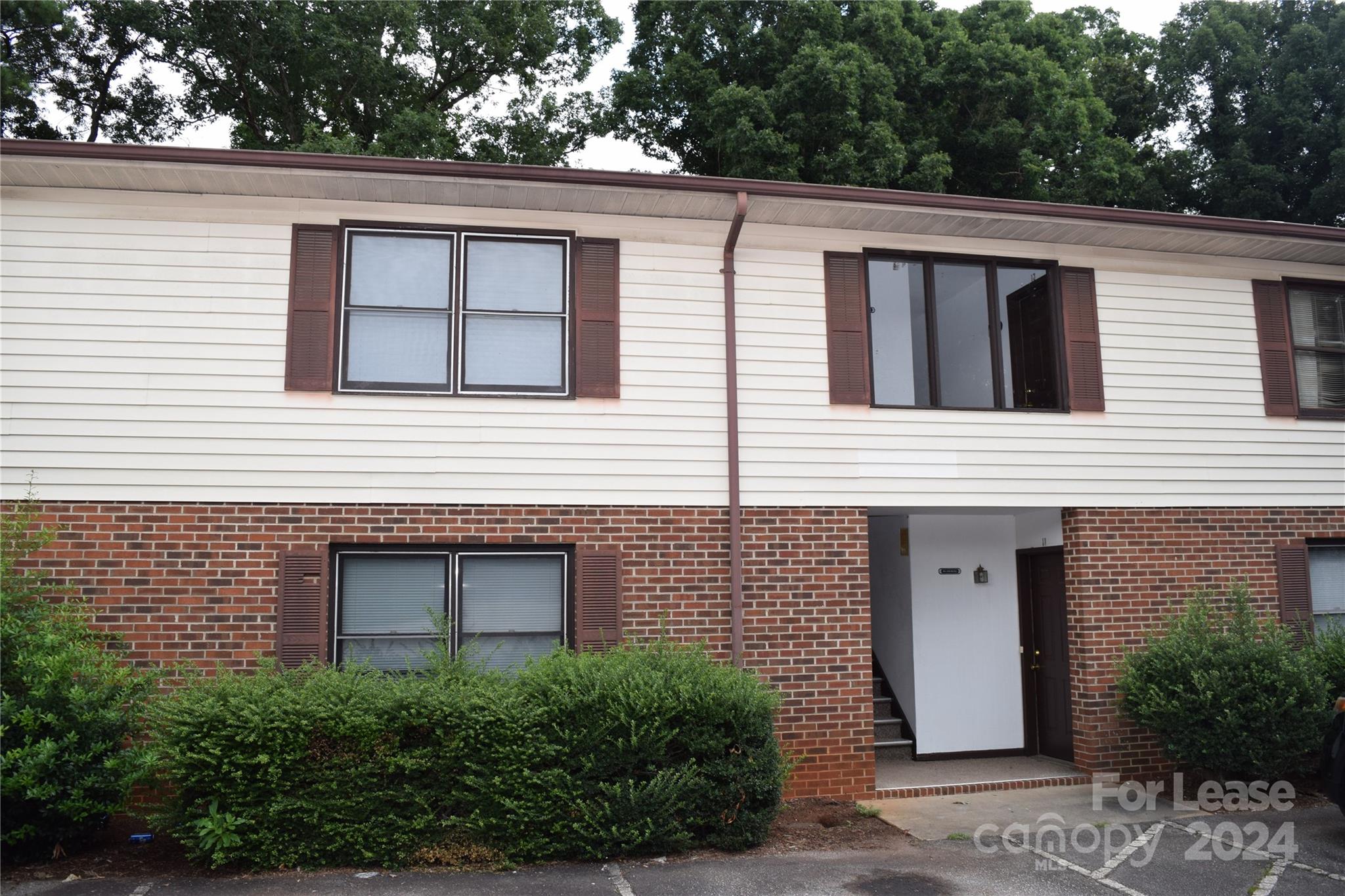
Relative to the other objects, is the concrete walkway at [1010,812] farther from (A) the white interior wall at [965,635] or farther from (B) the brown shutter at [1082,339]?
(B) the brown shutter at [1082,339]

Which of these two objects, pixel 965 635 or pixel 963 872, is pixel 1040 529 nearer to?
pixel 965 635

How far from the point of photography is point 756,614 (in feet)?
27.9

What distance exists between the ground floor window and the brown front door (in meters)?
4.90

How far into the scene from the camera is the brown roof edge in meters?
7.57

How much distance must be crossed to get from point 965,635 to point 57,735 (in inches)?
310

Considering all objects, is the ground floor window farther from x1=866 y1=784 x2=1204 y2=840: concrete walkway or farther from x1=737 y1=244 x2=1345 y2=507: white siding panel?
x1=866 y1=784 x2=1204 y2=840: concrete walkway

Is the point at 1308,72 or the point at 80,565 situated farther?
the point at 1308,72

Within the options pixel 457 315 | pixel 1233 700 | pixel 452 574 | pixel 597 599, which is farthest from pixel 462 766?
pixel 1233 700

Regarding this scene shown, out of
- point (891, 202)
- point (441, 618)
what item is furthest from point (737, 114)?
point (441, 618)

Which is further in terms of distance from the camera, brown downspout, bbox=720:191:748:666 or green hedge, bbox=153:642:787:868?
brown downspout, bbox=720:191:748:666

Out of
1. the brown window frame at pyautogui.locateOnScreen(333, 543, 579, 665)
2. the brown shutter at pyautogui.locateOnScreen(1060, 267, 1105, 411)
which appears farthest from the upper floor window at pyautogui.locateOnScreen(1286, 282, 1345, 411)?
the brown window frame at pyautogui.locateOnScreen(333, 543, 579, 665)

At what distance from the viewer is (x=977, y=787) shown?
9.03 m

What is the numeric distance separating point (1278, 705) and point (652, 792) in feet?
16.8

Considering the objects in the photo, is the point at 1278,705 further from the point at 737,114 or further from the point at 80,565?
the point at 737,114
